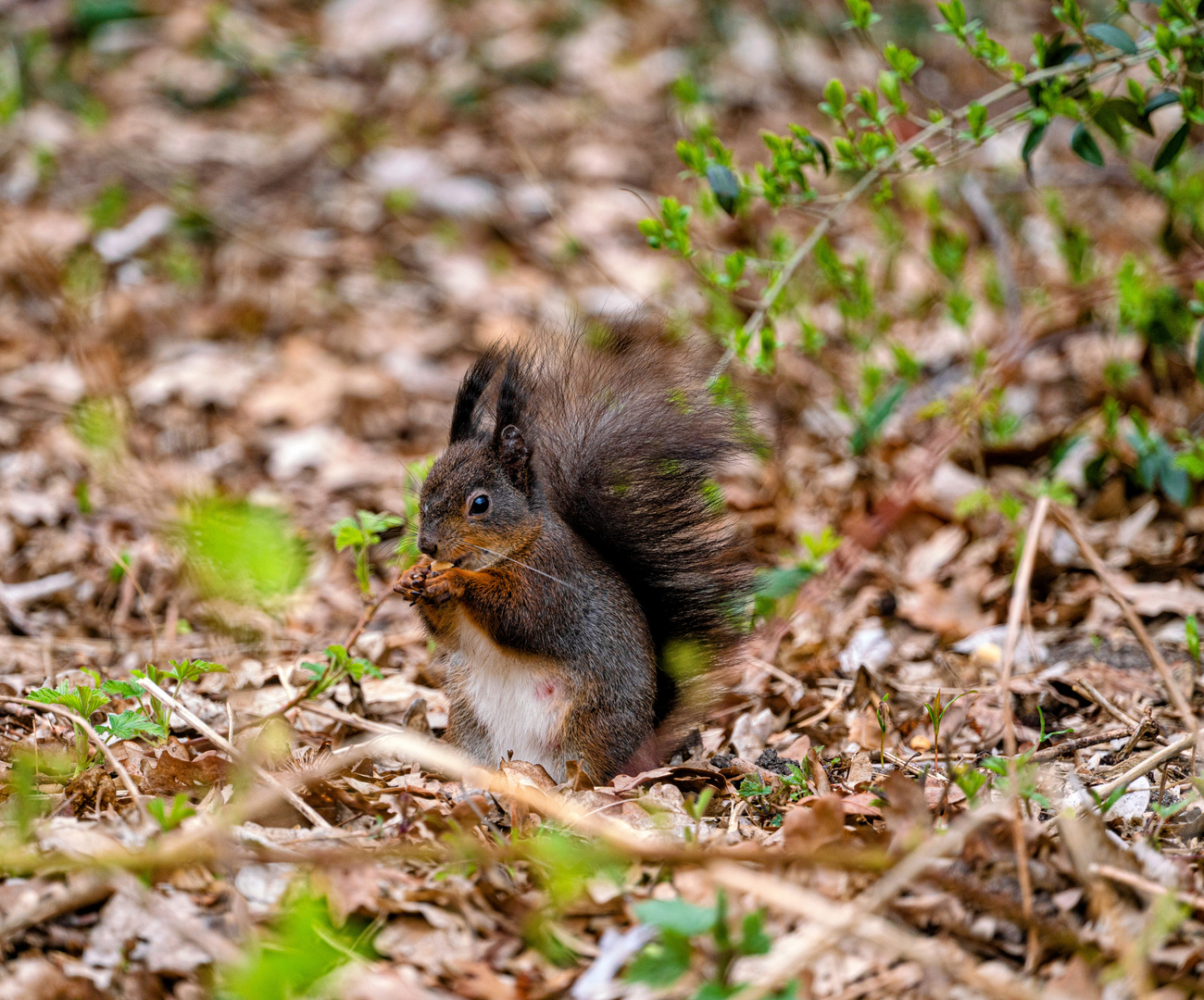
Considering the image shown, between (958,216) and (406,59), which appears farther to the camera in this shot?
(406,59)

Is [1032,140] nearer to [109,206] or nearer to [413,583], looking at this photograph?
[413,583]

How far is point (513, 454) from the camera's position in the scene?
9.11ft

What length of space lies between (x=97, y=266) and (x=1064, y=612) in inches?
183

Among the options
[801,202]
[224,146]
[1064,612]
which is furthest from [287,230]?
[1064,612]

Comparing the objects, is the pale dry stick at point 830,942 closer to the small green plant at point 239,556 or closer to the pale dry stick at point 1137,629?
the pale dry stick at point 1137,629

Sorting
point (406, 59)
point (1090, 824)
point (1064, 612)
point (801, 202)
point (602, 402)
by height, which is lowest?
point (1064, 612)

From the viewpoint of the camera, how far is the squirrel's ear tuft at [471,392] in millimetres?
2748

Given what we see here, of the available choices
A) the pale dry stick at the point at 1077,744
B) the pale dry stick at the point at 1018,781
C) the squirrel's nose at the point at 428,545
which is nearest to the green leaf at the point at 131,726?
the squirrel's nose at the point at 428,545

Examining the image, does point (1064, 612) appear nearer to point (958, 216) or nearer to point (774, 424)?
point (774, 424)

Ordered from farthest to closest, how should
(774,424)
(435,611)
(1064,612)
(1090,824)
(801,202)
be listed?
(774,424), (1064,612), (801,202), (435,611), (1090,824)

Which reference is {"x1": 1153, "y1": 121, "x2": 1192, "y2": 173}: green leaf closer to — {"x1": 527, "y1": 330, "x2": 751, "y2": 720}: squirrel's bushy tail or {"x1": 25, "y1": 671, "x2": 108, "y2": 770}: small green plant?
{"x1": 527, "y1": 330, "x2": 751, "y2": 720}: squirrel's bushy tail

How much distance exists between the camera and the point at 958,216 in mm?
5734

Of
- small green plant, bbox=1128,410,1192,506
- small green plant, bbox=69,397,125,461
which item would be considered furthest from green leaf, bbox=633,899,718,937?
small green plant, bbox=1128,410,1192,506

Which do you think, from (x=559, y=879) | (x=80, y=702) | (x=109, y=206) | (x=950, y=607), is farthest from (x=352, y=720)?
(x=109, y=206)
